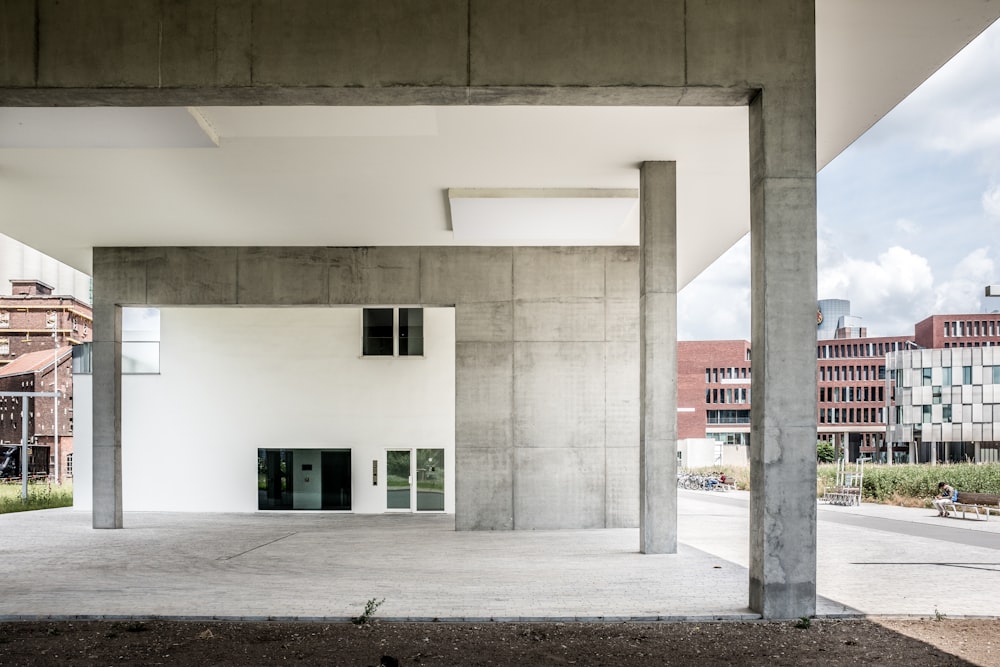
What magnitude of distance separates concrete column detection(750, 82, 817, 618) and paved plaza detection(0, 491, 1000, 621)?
0.66 metres

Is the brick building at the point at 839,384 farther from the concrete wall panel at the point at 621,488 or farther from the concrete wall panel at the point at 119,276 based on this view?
the concrete wall panel at the point at 119,276

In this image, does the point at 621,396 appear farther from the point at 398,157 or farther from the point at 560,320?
the point at 398,157

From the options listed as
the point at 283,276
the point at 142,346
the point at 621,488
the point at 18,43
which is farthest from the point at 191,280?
the point at 18,43

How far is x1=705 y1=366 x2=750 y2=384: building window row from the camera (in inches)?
4013

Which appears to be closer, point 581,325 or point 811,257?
point 811,257

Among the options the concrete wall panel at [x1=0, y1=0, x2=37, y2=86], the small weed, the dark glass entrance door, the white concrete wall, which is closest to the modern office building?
the white concrete wall

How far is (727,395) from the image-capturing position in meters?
102

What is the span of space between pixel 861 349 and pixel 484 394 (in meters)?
102

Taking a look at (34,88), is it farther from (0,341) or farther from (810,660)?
(0,341)

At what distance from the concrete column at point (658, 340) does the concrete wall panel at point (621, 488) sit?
485 cm

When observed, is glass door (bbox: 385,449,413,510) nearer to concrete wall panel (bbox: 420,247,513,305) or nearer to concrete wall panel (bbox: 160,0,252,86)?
concrete wall panel (bbox: 420,247,513,305)

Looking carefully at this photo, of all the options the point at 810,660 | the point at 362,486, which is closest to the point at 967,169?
the point at 362,486

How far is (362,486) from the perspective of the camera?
24906 millimetres

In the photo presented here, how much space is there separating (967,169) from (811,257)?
19971 cm
